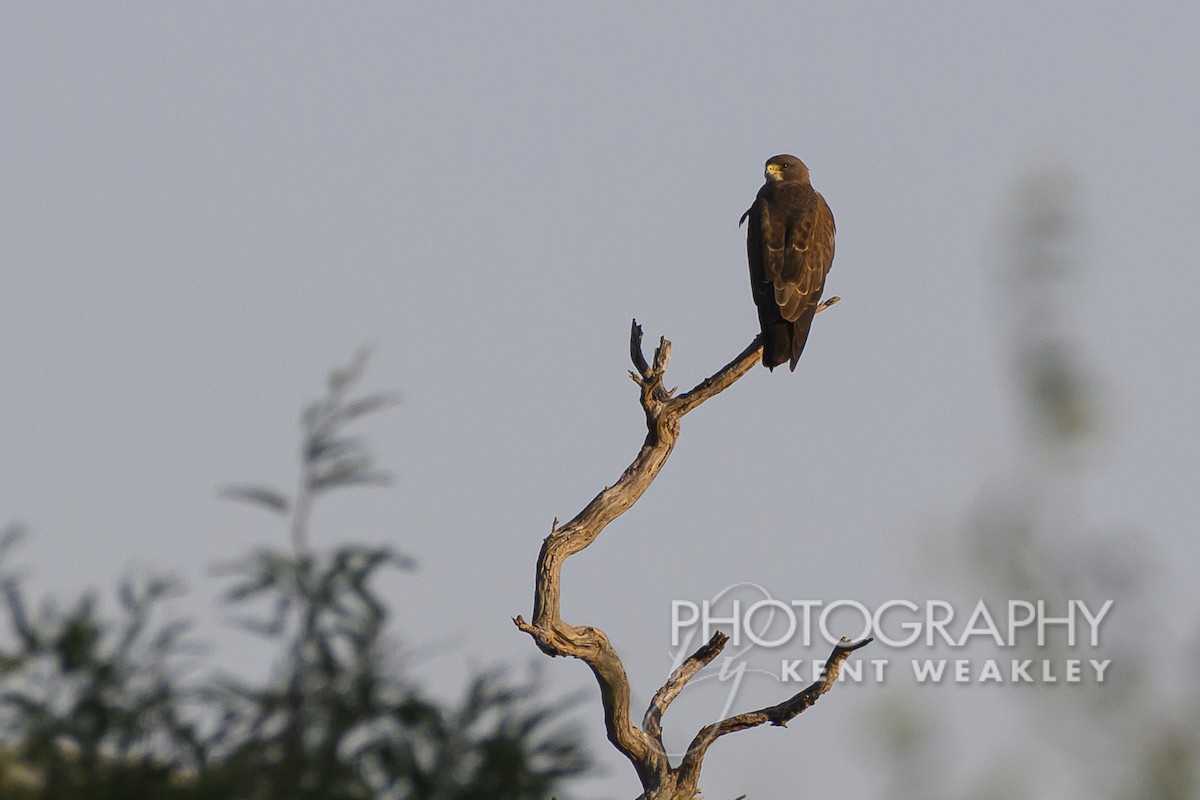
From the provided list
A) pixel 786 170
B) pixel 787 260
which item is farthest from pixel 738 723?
pixel 786 170

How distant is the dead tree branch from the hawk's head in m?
3.86

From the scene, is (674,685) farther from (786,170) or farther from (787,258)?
(786,170)

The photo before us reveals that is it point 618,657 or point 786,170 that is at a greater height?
point 786,170

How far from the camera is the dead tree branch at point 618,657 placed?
905 cm

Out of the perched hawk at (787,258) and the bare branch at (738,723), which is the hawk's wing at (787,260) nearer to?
the perched hawk at (787,258)

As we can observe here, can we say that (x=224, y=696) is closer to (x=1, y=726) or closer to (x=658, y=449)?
(x=1, y=726)

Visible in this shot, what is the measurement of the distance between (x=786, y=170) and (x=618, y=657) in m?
5.22

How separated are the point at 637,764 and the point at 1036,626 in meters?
5.08

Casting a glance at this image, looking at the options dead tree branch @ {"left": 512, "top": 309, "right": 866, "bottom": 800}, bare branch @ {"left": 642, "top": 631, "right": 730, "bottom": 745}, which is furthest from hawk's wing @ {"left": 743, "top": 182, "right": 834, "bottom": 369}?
bare branch @ {"left": 642, "top": 631, "right": 730, "bottom": 745}

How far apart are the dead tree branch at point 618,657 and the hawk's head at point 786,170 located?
3860 mm

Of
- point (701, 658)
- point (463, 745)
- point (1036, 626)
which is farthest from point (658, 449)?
point (463, 745)

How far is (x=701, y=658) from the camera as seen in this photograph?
30.4 feet

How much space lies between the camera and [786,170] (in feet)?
43.2

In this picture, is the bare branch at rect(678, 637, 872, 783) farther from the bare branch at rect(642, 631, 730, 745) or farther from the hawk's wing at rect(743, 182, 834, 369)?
the hawk's wing at rect(743, 182, 834, 369)
